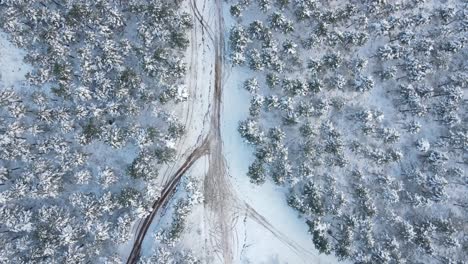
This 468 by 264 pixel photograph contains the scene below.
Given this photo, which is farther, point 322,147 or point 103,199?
point 322,147

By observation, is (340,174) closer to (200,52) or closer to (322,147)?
(322,147)

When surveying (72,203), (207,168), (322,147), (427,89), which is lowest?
(72,203)

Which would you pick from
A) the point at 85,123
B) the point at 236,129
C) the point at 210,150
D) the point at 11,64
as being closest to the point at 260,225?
the point at 210,150

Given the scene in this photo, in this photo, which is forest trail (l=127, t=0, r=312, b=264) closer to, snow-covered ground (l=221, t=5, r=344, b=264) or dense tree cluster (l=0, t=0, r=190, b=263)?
snow-covered ground (l=221, t=5, r=344, b=264)

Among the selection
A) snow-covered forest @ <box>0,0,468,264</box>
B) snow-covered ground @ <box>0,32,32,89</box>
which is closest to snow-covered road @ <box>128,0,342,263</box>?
snow-covered forest @ <box>0,0,468,264</box>

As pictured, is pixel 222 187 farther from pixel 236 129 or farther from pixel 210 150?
pixel 236 129

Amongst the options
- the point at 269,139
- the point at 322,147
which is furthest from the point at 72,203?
the point at 322,147

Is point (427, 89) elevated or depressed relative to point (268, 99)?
elevated
